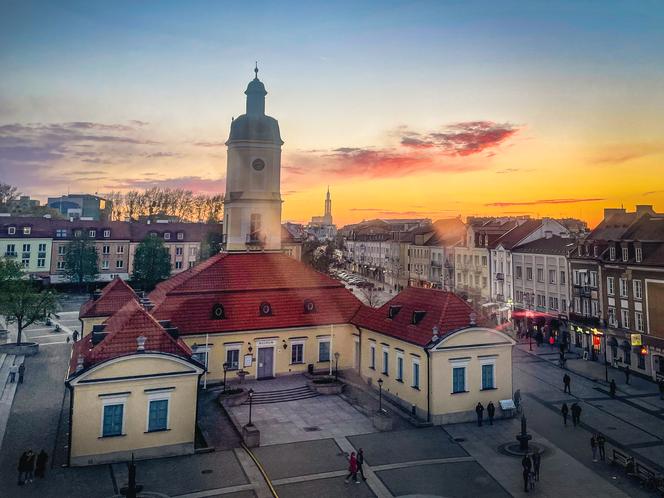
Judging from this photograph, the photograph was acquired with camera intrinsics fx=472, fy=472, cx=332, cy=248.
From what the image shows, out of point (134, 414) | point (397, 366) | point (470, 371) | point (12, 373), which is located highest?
point (470, 371)

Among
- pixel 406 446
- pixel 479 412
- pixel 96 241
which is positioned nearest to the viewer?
pixel 406 446

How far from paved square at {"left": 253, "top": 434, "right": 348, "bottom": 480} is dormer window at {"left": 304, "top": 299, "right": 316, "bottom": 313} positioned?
13.0 m

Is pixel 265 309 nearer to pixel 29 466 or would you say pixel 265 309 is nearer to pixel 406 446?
pixel 406 446

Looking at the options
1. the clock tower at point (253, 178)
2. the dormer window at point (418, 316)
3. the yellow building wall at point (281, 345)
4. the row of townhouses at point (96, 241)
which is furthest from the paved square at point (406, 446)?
the row of townhouses at point (96, 241)

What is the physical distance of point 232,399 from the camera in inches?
1159

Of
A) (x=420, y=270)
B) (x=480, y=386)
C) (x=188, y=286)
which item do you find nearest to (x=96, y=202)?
(x=420, y=270)

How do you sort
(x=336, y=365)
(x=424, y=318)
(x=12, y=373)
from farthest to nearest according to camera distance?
(x=336, y=365), (x=12, y=373), (x=424, y=318)

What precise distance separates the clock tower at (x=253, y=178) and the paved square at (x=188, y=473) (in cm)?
2105

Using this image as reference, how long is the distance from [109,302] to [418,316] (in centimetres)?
2408

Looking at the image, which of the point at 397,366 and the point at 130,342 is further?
the point at 397,366

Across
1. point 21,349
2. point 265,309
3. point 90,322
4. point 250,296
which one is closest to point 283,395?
point 265,309

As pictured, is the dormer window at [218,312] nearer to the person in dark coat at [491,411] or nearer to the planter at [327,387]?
the planter at [327,387]

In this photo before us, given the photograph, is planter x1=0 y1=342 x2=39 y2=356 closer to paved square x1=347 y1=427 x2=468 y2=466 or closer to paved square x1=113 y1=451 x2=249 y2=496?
paved square x1=113 y1=451 x2=249 y2=496

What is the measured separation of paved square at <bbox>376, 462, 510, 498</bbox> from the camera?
19.6 meters
